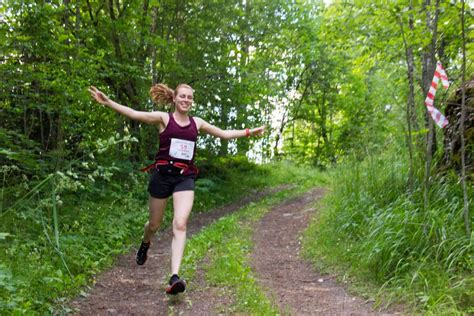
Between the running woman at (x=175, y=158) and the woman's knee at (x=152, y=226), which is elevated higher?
the running woman at (x=175, y=158)

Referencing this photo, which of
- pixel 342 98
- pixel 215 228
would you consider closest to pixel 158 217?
pixel 215 228

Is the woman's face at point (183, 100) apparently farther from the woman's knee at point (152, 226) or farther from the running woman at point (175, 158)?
the woman's knee at point (152, 226)

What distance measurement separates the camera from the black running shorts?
493 cm

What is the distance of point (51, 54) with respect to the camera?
6883 mm

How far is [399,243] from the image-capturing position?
497 cm

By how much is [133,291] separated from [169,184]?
54.8 inches

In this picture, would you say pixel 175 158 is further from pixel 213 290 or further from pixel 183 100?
pixel 213 290

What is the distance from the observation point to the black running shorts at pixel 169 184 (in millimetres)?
4933

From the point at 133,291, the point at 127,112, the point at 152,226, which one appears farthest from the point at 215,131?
the point at 133,291

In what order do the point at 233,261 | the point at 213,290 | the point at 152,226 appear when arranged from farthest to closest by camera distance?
the point at 233,261, the point at 152,226, the point at 213,290

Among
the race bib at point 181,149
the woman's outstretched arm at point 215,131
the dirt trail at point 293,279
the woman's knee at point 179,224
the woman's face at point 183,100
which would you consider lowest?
the dirt trail at point 293,279

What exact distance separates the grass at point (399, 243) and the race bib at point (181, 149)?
2.50m

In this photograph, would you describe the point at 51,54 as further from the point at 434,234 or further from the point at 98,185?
the point at 434,234

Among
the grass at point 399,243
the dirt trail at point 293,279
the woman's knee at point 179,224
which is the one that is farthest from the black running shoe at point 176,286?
the grass at point 399,243
